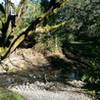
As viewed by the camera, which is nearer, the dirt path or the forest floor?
the dirt path

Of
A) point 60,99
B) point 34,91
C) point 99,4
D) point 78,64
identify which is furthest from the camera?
point 78,64

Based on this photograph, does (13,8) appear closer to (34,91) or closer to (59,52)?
(34,91)

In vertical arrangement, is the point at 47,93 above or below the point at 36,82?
above

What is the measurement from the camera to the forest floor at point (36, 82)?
21703 millimetres

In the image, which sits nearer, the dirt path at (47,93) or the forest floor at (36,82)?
the dirt path at (47,93)

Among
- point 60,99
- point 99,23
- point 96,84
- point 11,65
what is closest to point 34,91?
point 60,99

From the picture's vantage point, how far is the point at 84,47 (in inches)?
2021

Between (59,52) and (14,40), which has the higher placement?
(14,40)

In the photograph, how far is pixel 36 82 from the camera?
1057 inches

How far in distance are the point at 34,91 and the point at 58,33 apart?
901 inches

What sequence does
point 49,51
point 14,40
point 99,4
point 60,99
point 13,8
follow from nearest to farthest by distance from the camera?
point 14,40
point 13,8
point 60,99
point 99,4
point 49,51

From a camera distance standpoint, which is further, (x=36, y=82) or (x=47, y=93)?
(x=36, y=82)

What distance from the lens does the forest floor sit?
21.7m

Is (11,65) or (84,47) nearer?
(11,65)
